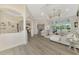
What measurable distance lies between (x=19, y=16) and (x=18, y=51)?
613 millimetres

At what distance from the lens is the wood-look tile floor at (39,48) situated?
2520 mm

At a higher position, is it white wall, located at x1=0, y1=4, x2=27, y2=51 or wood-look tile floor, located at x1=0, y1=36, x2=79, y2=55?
white wall, located at x1=0, y1=4, x2=27, y2=51

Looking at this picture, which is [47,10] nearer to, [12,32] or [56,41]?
[56,41]

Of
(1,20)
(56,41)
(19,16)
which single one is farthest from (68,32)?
(1,20)

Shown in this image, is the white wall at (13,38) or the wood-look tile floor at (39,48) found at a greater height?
the white wall at (13,38)

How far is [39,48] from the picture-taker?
8.38 ft

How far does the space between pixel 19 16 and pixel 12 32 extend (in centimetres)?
30

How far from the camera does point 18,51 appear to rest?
2.54 meters

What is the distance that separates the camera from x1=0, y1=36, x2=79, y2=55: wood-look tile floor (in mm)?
2520

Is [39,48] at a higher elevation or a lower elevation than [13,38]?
lower
